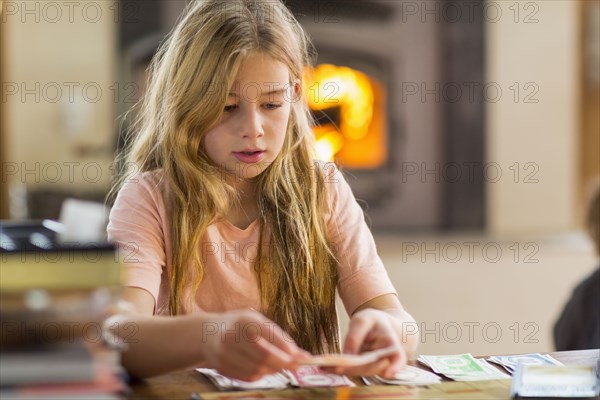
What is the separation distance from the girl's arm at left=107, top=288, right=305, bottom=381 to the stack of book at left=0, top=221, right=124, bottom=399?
0.54 ft

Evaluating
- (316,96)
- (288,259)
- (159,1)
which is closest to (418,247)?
(316,96)

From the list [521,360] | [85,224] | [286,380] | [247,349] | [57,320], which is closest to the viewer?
[57,320]

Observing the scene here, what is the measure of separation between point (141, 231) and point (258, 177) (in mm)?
224

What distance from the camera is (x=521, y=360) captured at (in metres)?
1.25

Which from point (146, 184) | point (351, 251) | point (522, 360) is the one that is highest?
point (146, 184)

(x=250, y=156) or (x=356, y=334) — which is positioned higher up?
(x=250, y=156)

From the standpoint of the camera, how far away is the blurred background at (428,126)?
3.54 m

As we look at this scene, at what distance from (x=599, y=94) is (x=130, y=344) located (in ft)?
10.8

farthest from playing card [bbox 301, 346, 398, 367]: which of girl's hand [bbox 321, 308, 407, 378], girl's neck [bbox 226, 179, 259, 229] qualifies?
girl's neck [bbox 226, 179, 259, 229]

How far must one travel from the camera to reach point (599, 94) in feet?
13.1

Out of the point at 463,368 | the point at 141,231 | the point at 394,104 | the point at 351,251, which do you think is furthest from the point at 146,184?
the point at 394,104

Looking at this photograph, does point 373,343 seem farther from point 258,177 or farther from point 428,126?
point 428,126

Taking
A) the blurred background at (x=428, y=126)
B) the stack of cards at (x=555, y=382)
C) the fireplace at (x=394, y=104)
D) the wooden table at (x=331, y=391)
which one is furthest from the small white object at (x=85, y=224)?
the fireplace at (x=394, y=104)

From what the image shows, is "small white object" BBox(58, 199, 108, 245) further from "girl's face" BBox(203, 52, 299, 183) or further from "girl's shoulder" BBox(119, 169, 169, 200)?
"girl's face" BBox(203, 52, 299, 183)
